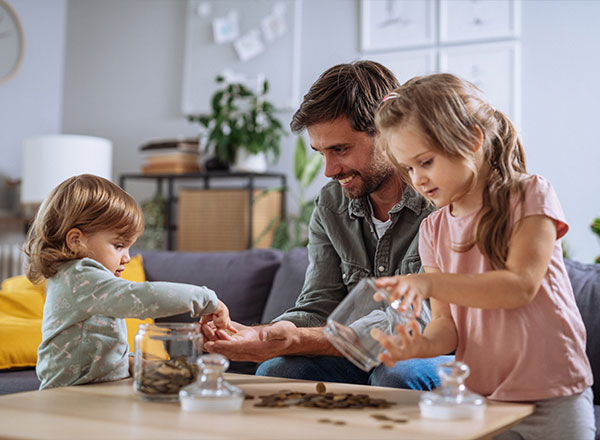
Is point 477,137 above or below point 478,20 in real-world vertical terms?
below

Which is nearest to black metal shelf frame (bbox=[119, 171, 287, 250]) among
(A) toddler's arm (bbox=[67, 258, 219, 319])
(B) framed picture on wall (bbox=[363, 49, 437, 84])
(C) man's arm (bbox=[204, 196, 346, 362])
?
(B) framed picture on wall (bbox=[363, 49, 437, 84])

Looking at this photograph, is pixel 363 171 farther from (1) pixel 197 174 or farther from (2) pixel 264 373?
(1) pixel 197 174

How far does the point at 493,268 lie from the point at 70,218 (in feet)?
2.66

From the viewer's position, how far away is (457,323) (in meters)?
1.23

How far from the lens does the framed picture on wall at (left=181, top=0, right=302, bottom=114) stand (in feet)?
13.3

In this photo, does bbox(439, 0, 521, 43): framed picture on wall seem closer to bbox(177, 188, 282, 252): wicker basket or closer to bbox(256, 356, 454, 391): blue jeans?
bbox(177, 188, 282, 252): wicker basket

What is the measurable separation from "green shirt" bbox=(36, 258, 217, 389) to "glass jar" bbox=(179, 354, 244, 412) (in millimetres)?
228

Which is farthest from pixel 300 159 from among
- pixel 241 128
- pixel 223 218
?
pixel 223 218

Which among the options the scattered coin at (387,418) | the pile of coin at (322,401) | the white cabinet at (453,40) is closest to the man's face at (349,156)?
the pile of coin at (322,401)

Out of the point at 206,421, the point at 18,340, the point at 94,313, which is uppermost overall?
the point at 94,313

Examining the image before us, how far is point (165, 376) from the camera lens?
1.09m

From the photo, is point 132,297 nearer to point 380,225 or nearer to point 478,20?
point 380,225

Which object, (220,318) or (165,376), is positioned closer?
(165,376)

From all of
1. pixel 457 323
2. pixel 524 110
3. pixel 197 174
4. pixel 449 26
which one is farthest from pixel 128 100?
pixel 457 323
